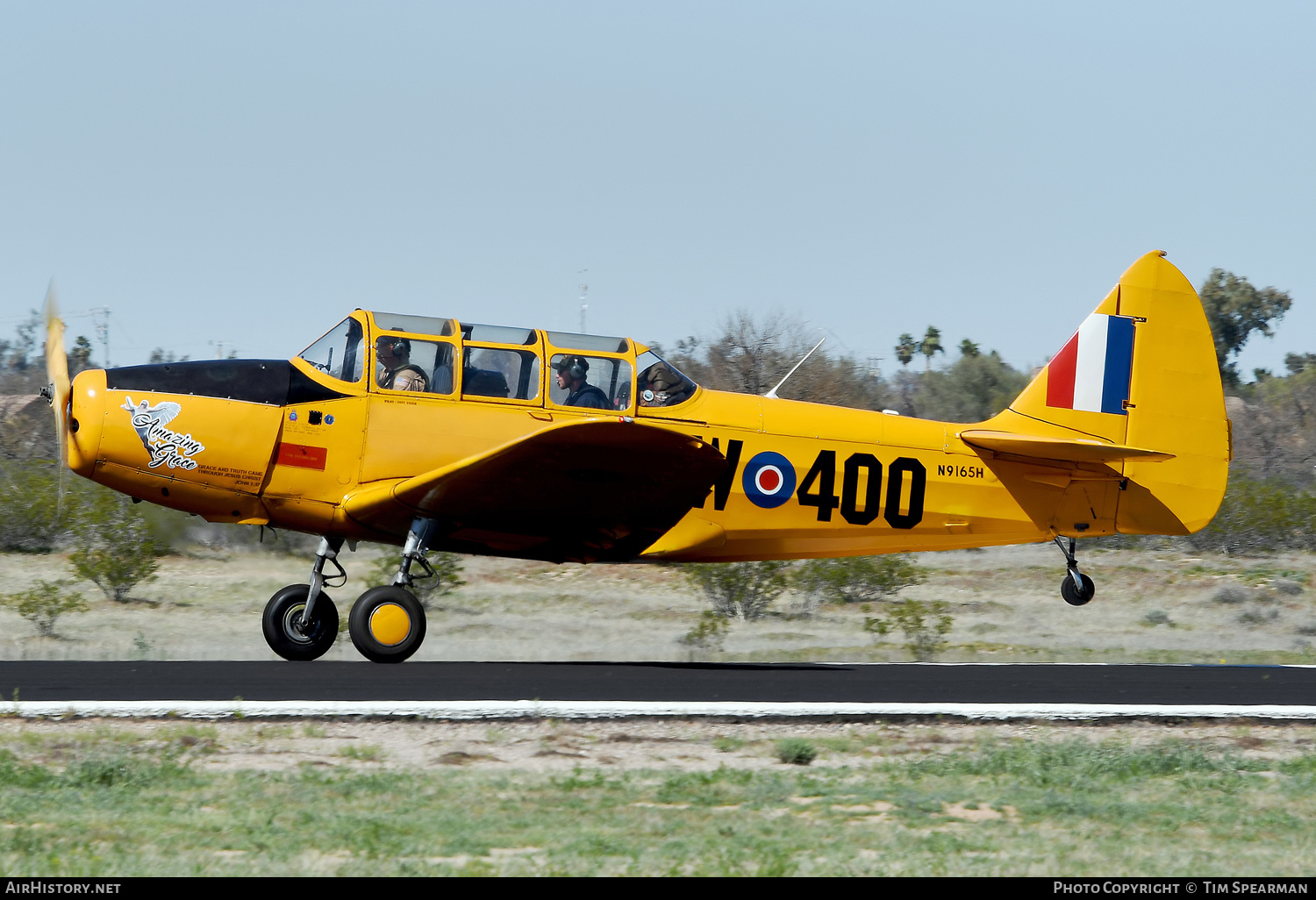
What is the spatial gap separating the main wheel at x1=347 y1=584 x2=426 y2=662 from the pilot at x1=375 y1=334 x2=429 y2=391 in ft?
5.54

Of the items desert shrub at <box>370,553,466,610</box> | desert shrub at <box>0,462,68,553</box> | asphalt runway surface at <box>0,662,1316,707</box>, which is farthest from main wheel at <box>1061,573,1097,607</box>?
desert shrub at <box>0,462,68,553</box>

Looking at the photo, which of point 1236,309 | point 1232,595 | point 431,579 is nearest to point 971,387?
point 1236,309

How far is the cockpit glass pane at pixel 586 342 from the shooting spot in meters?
10.9

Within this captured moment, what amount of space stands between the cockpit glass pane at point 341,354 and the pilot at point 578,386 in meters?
1.66

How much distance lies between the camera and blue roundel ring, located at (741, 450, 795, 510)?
11.5 meters

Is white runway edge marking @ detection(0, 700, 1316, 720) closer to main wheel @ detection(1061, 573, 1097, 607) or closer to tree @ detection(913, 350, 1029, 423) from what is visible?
main wheel @ detection(1061, 573, 1097, 607)

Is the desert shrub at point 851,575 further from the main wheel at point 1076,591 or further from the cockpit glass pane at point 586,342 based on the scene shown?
the cockpit glass pane at point 586,342

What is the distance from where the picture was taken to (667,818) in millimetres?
6051

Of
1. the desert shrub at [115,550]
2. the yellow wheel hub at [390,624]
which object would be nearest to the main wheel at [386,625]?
the yellow wheel hub at [390,624]

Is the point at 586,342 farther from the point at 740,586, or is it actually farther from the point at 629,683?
the point at 740,586

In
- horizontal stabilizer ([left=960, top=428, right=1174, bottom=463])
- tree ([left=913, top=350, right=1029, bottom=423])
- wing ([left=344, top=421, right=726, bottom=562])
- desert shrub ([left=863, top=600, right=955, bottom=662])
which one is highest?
tree ([left=913, top=350, right=1029, bottom=423])

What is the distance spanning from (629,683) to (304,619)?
3.13 m

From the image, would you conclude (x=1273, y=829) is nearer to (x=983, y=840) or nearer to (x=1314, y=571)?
(x=983, y=840)

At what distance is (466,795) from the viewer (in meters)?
6.32
